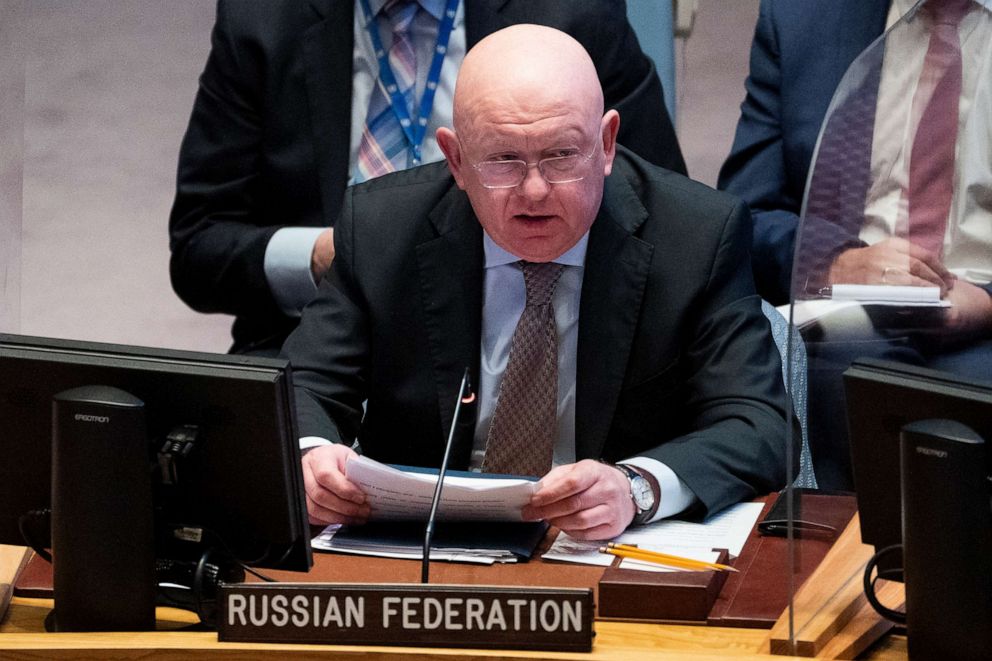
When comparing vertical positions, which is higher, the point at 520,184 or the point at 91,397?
the point at 520,184

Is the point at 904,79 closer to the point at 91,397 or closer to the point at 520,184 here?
the point at 520,184

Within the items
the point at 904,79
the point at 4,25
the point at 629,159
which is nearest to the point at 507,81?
the point at 629,159

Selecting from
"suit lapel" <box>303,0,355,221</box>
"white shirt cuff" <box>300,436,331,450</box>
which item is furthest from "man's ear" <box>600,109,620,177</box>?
"suit lapel" <box>303,0,355,221</box>

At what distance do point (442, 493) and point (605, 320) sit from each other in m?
0.57

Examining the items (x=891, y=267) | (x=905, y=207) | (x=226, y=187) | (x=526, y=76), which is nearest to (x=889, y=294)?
(x=891, y=267)

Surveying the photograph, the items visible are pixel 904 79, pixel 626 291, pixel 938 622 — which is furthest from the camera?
pixel 626 291

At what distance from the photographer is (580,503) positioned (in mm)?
1762

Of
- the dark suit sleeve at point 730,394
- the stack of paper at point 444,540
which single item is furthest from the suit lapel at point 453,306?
the stack of paper at point 444,540

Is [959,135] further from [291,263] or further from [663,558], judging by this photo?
[291,263]

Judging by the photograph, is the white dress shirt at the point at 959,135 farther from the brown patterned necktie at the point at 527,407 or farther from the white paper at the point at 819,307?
the brown patterned necktie at the point at 527,407

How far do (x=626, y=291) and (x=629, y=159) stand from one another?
10.2 inches

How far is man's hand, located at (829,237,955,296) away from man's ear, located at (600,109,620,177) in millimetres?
550

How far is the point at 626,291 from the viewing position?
7.22 feet

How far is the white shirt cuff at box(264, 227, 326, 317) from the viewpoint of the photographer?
2.74 m
